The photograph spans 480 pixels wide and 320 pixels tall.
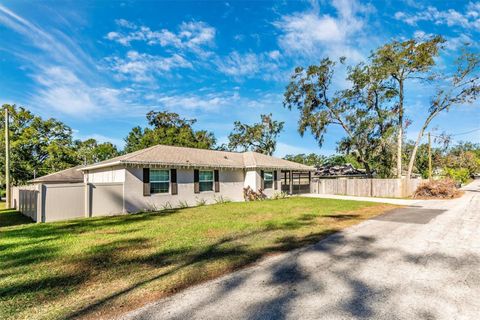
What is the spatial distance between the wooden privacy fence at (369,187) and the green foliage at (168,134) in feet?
60.1

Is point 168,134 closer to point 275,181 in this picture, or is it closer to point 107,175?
point 275,181

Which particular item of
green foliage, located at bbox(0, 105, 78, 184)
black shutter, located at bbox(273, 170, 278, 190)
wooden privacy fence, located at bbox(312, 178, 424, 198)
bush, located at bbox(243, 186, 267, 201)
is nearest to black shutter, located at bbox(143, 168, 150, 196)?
bush, located at bbox(243, 186, 267, 201)

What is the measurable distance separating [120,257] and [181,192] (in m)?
9.41

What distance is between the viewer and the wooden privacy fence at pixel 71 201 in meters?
10.2

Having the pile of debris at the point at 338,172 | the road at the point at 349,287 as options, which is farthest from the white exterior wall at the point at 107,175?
the pile of debris at the point at 338,172

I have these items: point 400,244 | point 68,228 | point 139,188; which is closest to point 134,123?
point 139,188

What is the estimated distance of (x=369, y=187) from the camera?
72.6ft

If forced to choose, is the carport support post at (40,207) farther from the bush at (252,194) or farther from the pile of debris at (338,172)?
the pile of debris at (338,172)

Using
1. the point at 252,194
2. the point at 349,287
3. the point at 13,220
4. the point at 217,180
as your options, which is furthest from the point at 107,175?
the point at 349,287

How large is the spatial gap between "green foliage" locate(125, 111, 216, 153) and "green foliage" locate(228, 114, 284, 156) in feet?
12.9

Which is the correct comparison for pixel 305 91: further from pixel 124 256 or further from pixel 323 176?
pixel 124 256

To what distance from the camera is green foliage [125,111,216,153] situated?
34.6m

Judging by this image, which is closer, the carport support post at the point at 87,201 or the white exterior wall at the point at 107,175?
the carport support post at the point at 87,201

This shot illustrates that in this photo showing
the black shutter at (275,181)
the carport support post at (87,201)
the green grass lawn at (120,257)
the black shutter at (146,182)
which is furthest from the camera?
the black shutter at (275,181)
